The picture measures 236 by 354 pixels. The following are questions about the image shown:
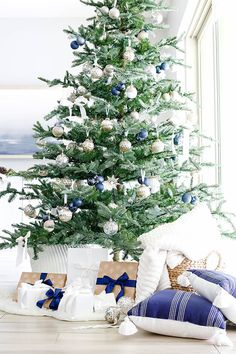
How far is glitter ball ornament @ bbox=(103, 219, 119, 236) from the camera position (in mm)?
Answer: 2869

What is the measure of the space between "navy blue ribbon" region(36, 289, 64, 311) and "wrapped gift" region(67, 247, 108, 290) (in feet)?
0.58

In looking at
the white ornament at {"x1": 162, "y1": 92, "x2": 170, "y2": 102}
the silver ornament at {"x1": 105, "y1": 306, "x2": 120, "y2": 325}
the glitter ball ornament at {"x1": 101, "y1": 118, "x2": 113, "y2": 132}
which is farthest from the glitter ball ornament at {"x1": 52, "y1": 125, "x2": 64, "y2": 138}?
the silver ornament at {"x1": 105, "y1": 306, "x2": 120, "y2": 325}

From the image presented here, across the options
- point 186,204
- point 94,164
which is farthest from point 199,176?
point 94,164

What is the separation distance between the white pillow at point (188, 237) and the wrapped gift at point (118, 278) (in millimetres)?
219

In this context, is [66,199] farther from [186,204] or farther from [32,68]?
[32,68]

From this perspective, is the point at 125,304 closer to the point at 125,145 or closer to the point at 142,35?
the point at 125,145

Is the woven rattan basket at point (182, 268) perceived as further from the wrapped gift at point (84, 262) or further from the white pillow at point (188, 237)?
the wrapped gift at point (84, 262)

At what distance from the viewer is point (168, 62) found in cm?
328

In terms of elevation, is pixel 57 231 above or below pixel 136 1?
below

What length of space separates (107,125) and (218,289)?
1.21m

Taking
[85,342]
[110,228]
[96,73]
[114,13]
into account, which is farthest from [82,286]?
[114,13]

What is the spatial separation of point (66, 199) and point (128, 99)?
628mm

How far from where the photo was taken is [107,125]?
2.99 m

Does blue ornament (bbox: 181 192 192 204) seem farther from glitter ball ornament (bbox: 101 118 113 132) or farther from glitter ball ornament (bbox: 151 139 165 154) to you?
glitter ball ornament (bbox: 101 118 113 132)
